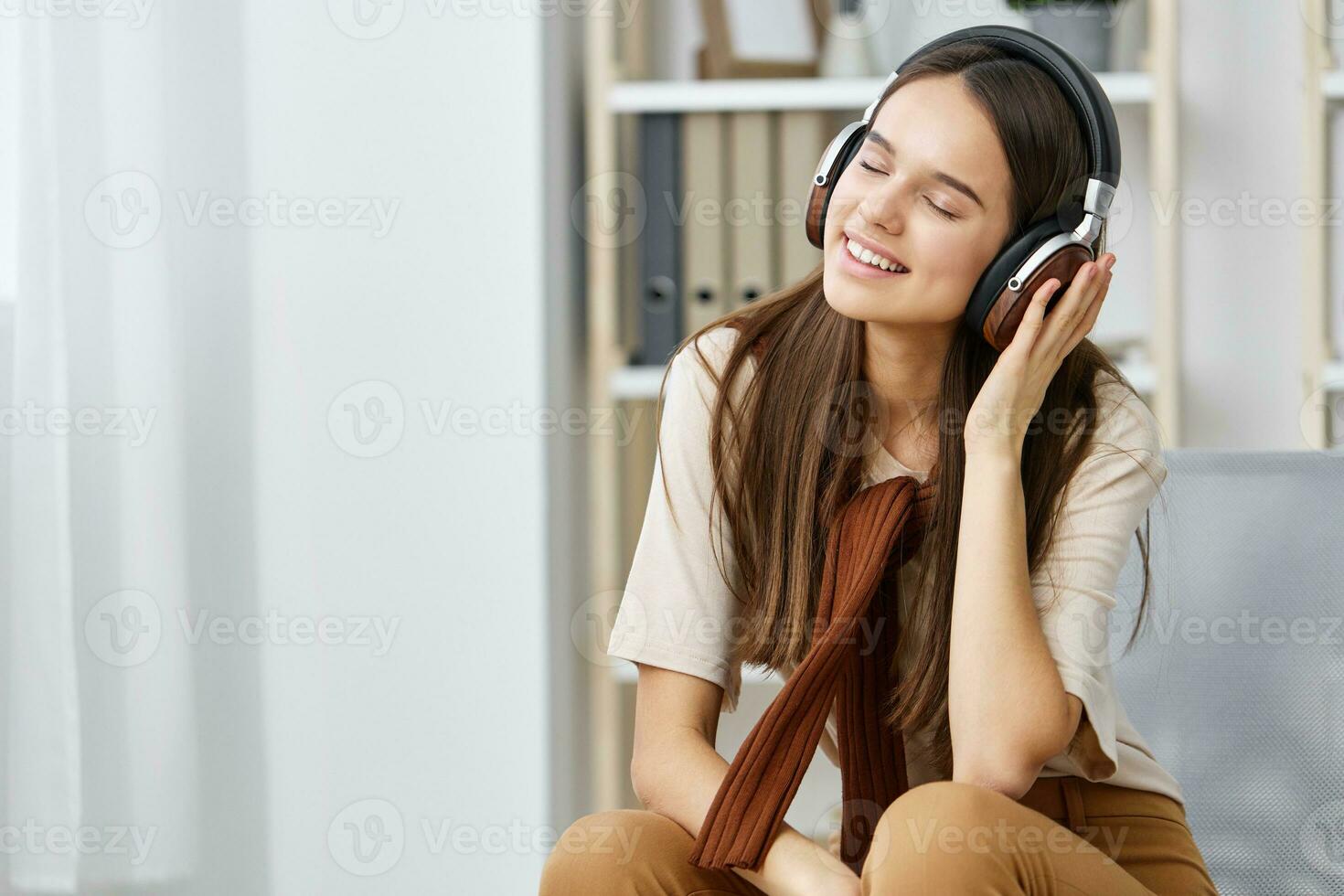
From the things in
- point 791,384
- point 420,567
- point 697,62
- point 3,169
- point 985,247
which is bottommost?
point 420,567

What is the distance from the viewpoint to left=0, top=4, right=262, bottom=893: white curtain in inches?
47.5

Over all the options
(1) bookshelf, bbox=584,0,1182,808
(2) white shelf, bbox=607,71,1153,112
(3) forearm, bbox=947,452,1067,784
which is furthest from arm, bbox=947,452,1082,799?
(2) white shelf, bbox=607,71,1153,112

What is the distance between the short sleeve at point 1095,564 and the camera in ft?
3.04

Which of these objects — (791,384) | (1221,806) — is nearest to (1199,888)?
(1221,806)

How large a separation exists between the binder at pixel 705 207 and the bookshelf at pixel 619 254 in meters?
0.03

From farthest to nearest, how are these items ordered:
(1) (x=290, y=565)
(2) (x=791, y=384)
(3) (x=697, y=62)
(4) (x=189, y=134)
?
(3) (x=697, y=62), (1) (x=290, y=565), (4) (x=189, y=134), (2) (x=791, y=384)

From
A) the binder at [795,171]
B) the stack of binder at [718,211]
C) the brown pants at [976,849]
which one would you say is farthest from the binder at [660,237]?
the brown pants at [976,849]

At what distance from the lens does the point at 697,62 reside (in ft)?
6.40

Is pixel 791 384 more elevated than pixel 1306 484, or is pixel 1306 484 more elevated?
pixel 791 384

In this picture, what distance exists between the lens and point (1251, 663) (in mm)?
1093

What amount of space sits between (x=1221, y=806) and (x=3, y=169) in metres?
1.28

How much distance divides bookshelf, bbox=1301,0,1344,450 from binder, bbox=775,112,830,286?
2.19 ft

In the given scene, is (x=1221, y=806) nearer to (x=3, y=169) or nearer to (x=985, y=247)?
(x=985, y=247)

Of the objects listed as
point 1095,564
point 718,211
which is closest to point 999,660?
point 1095,564
